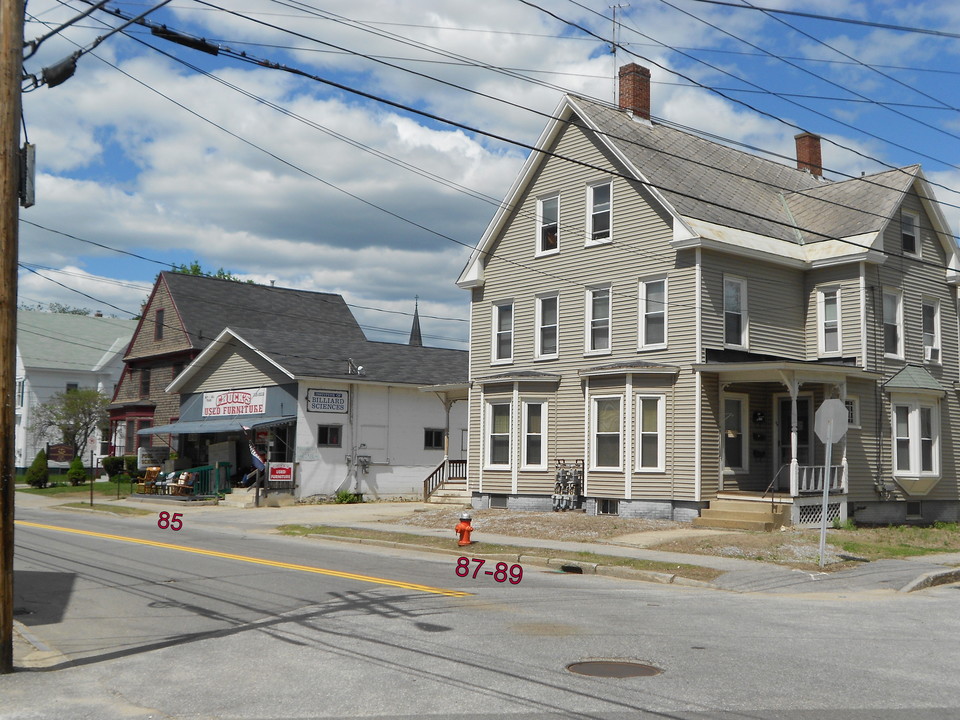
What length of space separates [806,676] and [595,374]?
18186mm

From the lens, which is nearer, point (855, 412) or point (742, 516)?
point (742, 516)

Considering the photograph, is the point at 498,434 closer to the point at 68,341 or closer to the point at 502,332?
the point at 502,332

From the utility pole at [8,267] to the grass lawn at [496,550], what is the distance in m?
10.6

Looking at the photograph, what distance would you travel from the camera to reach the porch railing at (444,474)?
34.6 m

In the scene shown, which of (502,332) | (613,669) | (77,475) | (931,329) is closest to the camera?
(613,669)

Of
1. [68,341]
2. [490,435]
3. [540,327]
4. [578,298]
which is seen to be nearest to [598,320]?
[578,298]

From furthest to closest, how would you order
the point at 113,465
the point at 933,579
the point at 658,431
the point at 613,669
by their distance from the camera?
the point at 113,465
the point at 658,431
the point at 933,579
the point at 613,669

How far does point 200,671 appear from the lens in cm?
888

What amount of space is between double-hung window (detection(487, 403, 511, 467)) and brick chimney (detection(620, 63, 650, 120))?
10.6m

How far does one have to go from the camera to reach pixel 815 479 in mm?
24734

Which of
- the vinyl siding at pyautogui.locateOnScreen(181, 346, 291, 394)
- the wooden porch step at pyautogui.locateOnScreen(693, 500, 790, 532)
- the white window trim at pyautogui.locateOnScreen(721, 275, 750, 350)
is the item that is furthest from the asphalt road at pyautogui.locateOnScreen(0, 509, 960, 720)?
the vinyl siding at pyautogui.locateOnScreen(181, 346, 291, 394)

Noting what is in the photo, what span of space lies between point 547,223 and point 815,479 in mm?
11044

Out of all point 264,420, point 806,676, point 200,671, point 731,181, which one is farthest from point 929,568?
point 264,420

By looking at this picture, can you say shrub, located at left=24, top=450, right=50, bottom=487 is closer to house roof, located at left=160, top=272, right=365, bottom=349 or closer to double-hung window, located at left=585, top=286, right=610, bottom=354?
house roof, located at left=160, top=272, right=365, bottom=349
